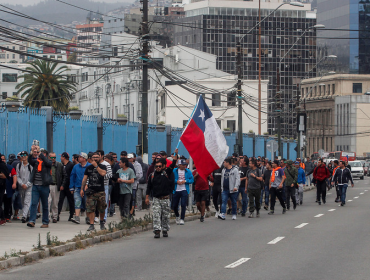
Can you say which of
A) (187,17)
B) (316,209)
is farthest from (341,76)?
(316,209)

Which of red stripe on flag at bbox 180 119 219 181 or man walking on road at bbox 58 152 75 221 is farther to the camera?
red stripe on flag at bbox 180 119 219 181

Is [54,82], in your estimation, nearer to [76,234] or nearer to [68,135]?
→ [68,135]

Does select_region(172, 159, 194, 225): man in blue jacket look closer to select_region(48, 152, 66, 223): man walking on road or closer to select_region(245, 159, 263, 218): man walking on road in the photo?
select_region(48, 152, 66, 223): man walking on road

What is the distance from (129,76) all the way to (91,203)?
72995mm

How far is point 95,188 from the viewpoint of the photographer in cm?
1641

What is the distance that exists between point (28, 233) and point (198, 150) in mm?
5754

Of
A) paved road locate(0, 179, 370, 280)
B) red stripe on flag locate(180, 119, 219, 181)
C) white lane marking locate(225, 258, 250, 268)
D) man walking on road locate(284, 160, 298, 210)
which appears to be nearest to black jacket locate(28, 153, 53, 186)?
paved road locate(0, 179, 370, 280)

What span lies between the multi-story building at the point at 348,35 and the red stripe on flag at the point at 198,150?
119534 mm

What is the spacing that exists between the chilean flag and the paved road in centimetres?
187

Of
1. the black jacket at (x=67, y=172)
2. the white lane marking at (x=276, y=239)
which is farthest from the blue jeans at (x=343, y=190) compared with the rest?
the black jacket at (x=67, y=172)

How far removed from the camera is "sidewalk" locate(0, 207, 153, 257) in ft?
45.0

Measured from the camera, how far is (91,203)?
16469 mm

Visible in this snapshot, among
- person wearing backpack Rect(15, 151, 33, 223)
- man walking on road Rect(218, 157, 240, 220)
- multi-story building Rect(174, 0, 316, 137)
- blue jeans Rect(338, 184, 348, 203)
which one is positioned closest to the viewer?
person wearing backpack Rect(15, 151, 33, 223)

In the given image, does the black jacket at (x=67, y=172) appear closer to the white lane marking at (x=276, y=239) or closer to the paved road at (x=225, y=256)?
the paved road at (x=225, y=256)
